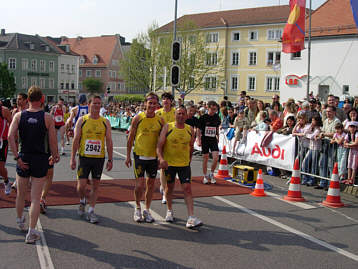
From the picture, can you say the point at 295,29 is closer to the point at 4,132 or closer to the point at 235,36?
the point at 4,132

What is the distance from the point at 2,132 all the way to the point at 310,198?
6.44 metres

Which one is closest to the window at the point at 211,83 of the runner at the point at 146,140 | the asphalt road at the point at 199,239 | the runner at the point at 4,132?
the runner at the point at 4,132

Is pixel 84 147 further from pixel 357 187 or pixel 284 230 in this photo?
pixel 357 187

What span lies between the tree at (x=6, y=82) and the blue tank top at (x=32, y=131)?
2601 inches

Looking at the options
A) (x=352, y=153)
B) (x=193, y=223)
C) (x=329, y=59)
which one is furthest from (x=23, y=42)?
(x=193, y=223)

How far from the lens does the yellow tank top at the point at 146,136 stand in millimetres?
6312

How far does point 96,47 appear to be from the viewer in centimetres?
8919

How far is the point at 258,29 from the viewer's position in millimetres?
57938

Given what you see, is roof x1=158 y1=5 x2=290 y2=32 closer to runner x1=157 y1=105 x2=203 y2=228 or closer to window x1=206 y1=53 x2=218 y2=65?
window x1=206 y1=53 x2=218 y2=65

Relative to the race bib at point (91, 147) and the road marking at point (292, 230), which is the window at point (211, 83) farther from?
the race bib at point (91, 147)

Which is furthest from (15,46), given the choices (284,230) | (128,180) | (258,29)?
(284,230)

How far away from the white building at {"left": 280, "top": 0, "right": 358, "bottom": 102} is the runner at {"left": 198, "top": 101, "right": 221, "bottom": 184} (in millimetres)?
26710

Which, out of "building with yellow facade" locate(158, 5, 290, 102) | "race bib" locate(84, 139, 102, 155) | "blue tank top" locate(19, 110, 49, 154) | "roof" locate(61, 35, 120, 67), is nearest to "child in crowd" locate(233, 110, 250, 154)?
"race bib" locate(84, 139, 102, 155)

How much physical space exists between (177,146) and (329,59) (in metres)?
32.6
